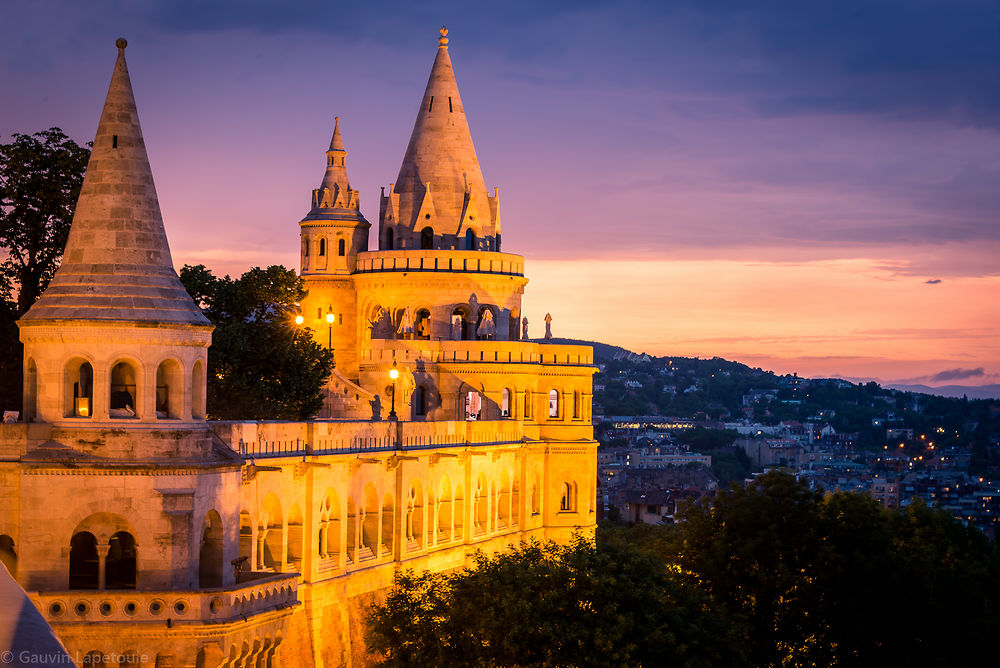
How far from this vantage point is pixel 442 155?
8719 centimetres

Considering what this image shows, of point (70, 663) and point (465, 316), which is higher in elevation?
point (465, 316)

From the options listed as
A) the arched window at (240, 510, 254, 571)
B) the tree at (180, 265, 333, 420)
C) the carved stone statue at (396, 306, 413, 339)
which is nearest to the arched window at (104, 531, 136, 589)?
the arched window at (240, 510, 254, 571)

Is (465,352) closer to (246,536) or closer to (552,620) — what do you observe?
(246,536)

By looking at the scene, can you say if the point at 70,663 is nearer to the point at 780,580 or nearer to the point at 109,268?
the point at 109,268

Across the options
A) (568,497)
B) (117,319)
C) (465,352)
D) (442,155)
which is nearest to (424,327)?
(465,352)

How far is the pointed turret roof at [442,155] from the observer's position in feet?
285

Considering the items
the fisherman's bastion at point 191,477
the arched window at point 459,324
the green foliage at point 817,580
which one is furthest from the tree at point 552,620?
the arched window at point 459,324

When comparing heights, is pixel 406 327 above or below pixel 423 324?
below

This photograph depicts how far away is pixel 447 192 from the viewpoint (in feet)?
285

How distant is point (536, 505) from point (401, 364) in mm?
9656

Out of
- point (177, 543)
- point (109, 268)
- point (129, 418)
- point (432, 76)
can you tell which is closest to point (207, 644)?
point (177, 543)

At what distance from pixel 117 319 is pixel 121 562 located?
5.35 metres

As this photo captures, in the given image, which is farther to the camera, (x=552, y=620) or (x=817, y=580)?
(x=817, y=580)

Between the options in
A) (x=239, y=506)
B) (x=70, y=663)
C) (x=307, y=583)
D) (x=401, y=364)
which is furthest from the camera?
(x=401, y=364)
